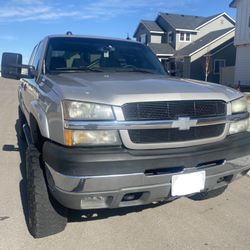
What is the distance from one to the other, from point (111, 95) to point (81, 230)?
1.43 metres

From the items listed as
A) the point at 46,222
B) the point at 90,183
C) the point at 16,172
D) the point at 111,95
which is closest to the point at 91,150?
the point at 90,183

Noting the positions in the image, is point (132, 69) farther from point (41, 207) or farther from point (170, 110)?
point (41, 207)

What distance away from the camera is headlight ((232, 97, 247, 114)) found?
3.53m

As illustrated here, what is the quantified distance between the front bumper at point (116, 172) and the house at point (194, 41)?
29935 mm

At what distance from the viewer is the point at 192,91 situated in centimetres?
330

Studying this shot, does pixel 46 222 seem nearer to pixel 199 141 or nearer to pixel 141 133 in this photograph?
pixel 141 133

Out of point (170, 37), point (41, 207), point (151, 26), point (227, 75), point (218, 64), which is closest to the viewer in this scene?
point (41, 207)

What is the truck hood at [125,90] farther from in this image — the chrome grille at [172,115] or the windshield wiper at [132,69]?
the windshield wiper at [132,69]

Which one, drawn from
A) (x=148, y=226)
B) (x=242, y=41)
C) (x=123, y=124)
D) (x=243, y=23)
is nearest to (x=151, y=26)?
(x=243, y=23)

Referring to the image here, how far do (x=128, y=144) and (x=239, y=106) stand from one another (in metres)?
1.33

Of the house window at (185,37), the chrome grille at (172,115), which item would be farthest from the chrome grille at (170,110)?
the house window at (185,37)

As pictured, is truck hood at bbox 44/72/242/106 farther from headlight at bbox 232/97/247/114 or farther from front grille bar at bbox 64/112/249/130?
front grille bar at bbox 64/112/249/130

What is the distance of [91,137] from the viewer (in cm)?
291

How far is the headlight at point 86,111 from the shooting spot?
2.93 meters
